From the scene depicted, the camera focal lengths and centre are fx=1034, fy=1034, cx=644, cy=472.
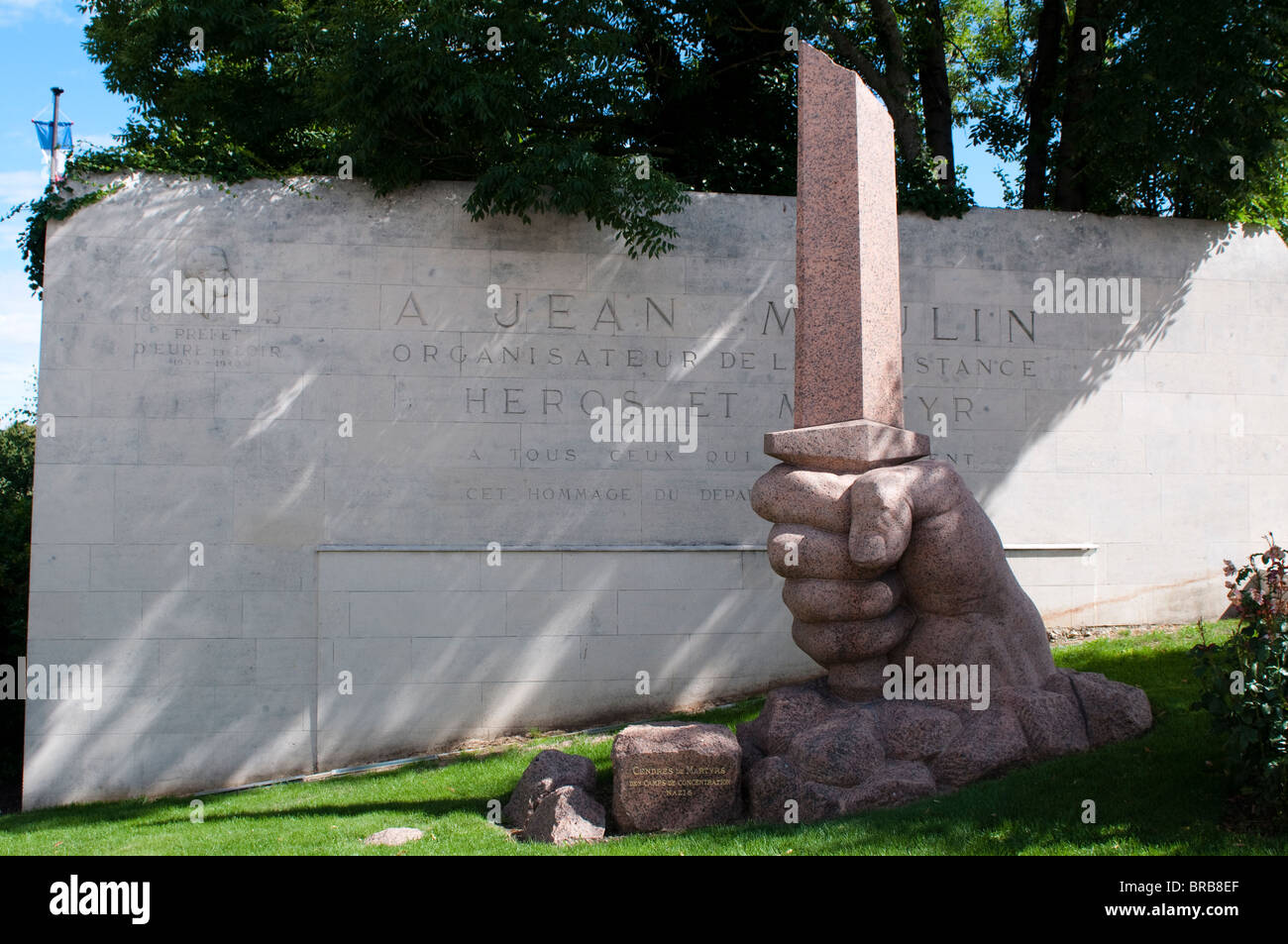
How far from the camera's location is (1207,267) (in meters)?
11.9

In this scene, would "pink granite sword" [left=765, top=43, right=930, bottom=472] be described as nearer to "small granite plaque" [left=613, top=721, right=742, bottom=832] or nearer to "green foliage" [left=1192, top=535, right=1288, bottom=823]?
"small granite plaque" [left=613, top=721, right=742, bottom=832]

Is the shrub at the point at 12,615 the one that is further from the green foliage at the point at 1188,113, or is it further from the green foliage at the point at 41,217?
the green foliage at the point at 1188,113

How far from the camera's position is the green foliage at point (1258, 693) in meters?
5.48

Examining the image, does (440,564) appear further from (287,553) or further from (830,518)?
(830,518)

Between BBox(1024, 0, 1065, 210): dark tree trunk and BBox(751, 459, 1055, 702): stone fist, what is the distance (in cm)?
829

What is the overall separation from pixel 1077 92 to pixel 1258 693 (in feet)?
30.7

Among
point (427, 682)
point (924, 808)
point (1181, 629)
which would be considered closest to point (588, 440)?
point (427, 682)

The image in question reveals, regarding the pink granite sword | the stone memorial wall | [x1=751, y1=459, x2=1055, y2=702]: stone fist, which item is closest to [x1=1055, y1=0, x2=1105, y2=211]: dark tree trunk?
the stone memorial wall

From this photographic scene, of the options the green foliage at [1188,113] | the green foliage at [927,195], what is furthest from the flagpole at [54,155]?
the green foliage at [1188,113]

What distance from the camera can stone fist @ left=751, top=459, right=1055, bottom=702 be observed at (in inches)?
257

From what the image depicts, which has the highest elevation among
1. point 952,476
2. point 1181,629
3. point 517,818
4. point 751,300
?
point 751,300

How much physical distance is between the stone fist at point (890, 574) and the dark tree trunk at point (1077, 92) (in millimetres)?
7206

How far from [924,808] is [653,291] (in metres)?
6.50

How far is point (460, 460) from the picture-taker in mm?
10578
